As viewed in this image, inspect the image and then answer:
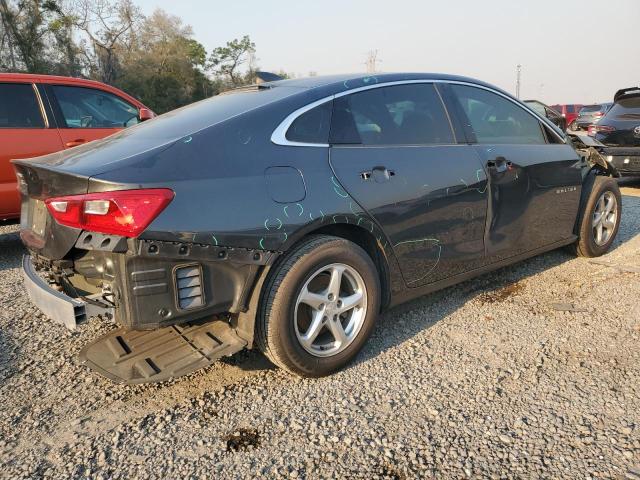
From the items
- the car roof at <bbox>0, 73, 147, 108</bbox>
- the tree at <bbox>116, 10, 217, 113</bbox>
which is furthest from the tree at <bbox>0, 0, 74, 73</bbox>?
the car roof at <bbox>0, 73, 147, 108</bbox>

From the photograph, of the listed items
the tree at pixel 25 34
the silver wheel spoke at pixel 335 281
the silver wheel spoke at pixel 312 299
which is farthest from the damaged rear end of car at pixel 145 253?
the tree at pixel 25 34

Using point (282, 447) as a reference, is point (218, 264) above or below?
above

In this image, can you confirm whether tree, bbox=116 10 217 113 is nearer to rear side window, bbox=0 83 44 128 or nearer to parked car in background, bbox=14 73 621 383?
rear side window, bbox=0 83 44 128

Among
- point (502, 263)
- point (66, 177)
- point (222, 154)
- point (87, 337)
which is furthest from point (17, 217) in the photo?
point (502, 263)

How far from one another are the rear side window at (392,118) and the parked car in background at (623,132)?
19.2 ft

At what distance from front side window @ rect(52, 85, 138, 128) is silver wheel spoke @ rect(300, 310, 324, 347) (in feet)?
13.4

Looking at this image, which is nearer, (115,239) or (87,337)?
(115,239)

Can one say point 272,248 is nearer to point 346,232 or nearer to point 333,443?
point 346,232

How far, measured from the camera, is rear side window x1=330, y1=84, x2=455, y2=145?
2.86 metres

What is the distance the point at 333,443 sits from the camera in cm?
220

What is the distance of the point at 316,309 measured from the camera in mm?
2664

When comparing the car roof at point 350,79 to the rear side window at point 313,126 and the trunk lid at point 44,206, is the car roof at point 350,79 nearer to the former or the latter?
the rear side window at point 313,126

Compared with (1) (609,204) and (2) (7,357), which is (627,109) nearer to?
(1) (609,204)

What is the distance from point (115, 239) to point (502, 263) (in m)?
2.70
